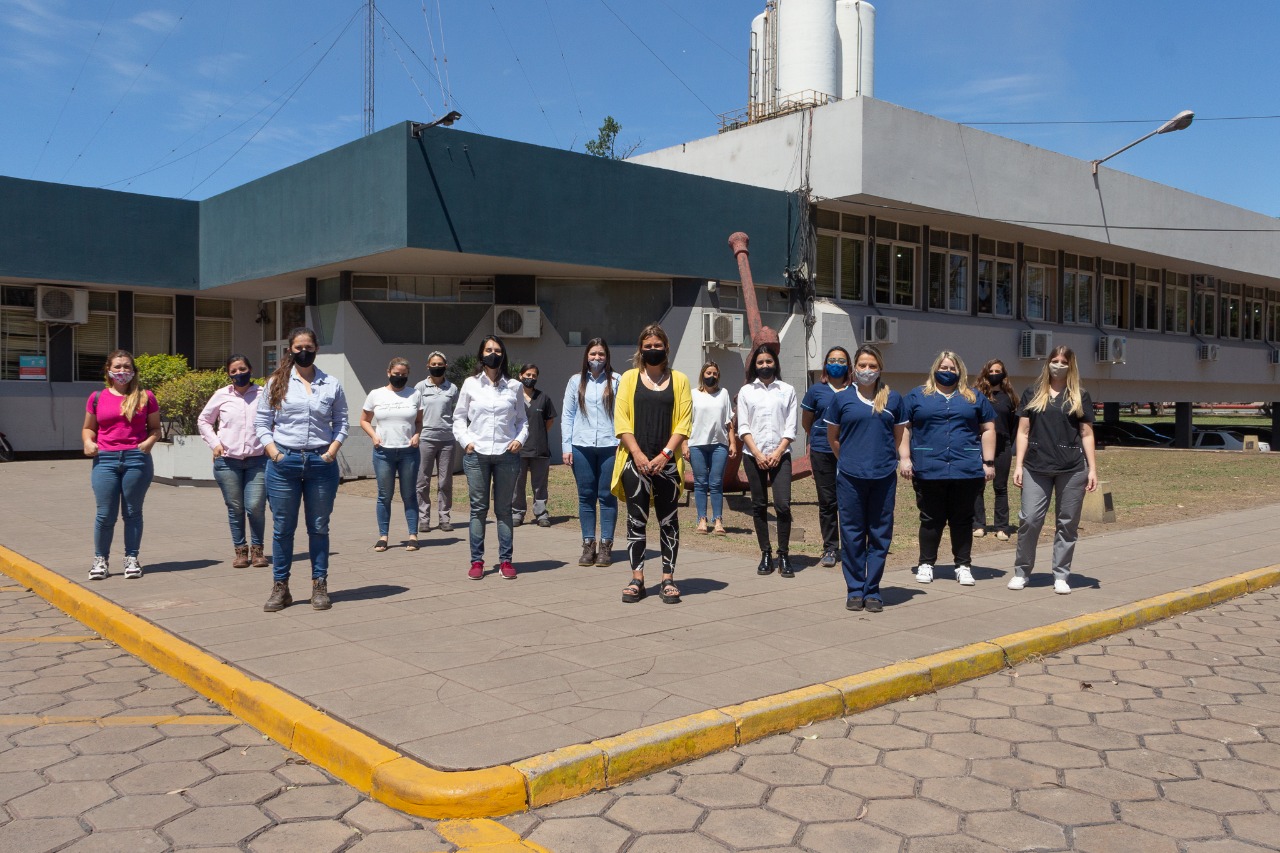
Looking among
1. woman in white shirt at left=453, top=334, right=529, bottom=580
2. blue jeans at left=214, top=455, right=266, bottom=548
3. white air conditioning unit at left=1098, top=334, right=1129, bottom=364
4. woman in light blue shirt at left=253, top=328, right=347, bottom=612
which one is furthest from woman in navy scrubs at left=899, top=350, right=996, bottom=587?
white air conditioning unit at left=1098, top=334, right=1129, bottom=364

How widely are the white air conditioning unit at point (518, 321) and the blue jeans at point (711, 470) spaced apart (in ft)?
29.8

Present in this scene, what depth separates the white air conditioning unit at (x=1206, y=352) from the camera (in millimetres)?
35000

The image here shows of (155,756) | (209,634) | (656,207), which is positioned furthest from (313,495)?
(656,207)

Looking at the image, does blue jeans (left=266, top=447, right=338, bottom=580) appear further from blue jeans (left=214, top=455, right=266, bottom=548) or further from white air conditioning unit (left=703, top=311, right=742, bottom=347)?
white air conditioning unit (left=703, top=311, right=742, bottom=347)

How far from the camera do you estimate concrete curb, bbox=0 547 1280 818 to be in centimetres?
423

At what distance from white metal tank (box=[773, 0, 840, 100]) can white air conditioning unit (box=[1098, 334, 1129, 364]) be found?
10.9m

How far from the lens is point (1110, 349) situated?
99.1 feet

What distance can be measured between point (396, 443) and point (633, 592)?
383 cm

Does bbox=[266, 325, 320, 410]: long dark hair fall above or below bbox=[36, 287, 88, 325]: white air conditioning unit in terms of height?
below

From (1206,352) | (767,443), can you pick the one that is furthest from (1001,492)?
(1206,352)

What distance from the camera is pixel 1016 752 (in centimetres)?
498

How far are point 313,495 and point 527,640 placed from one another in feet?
6.59

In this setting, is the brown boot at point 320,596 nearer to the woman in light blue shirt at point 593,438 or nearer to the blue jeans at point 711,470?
the woman in light blue shirt at point 593,438

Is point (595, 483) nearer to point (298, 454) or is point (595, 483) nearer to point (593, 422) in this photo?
point (593, 422)
